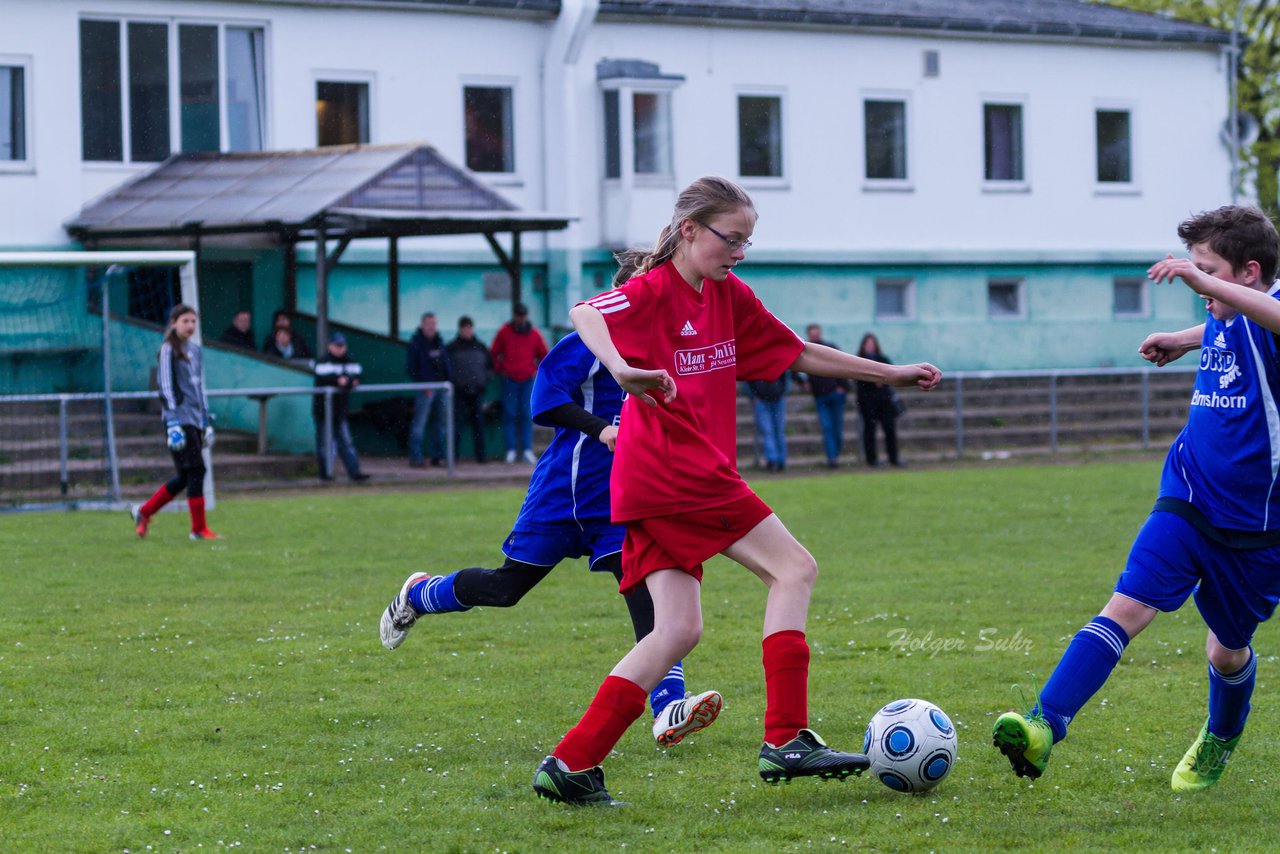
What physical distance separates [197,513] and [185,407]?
0.90m

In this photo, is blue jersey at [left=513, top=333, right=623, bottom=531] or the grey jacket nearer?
blue jersey at [left=513, top=333, right=623, bottom=531]

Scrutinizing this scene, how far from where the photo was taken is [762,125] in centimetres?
2912

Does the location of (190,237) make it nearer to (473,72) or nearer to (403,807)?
(473,72)

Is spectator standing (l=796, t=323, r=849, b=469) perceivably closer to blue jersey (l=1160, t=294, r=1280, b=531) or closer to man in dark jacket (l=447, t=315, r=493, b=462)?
→ man in dark jacket (l=447, t=315, r=493, b=462)

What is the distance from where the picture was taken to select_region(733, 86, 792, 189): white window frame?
2867cm

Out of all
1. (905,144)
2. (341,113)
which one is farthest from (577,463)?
(905,144)

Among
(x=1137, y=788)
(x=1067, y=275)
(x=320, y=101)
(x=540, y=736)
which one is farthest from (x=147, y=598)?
(x=1067, y=275)

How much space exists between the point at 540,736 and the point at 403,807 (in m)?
1.17

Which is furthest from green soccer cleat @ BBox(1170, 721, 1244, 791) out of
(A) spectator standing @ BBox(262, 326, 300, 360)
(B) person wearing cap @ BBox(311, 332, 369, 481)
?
(A) spectator standing @ BBox(262, 326, 300, 360)

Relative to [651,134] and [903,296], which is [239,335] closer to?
[651,134]

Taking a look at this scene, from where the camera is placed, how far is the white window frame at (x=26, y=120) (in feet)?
76.0

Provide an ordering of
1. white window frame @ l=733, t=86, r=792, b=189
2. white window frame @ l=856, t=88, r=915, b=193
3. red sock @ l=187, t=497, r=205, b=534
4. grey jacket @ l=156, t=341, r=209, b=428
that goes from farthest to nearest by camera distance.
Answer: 1. white window frame @ l=856, t=88, r=915, b=193
2. white window frame @ l=733, t=86, r=792, b=189
3. red sock @ l=187, t=497, r=205, b=534
4. grey jacket @ l=156, t=341, r=209, b=428

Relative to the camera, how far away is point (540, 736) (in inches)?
257

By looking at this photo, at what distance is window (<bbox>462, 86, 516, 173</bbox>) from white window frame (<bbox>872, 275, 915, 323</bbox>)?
7.13 meters
